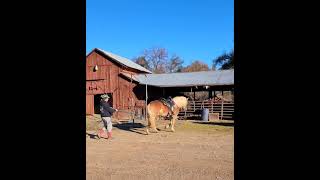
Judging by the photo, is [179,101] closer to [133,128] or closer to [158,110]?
[158,110]

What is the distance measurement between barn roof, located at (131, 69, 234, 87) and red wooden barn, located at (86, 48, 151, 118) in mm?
1247

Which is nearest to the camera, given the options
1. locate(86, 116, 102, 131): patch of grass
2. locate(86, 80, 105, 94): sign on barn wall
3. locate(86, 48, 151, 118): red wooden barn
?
locate(86, 116, 102, 131): patch of grass

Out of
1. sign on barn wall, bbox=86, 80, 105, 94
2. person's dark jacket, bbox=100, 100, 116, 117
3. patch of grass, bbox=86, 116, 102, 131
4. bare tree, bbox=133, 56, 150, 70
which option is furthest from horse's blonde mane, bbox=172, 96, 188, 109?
bare tree, bbox=133, 56, 150, 70

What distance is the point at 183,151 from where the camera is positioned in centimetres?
1027

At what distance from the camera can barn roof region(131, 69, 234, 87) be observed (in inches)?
1056

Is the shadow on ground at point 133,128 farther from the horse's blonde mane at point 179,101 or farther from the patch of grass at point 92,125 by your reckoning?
the horse's blonde mane at point 179,101

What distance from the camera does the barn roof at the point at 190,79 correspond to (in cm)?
2683

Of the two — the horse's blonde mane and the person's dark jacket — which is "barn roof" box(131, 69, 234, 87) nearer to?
the horse's blonde mane

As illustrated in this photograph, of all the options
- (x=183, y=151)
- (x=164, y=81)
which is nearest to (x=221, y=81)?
(x=164, y=81)

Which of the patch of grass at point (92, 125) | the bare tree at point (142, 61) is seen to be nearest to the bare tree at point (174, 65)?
the bare tree at point (142, 61)

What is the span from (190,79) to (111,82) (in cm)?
663
